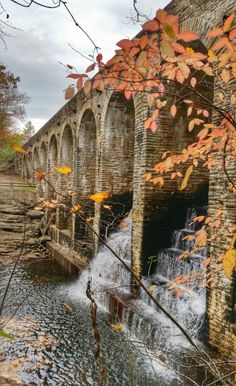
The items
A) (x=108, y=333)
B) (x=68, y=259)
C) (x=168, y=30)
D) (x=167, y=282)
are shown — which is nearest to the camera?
(x=168, y=30)

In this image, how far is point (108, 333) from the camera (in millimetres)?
6410

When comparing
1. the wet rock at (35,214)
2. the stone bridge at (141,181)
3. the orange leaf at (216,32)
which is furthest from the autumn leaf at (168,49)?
the wet rock at (35,214)

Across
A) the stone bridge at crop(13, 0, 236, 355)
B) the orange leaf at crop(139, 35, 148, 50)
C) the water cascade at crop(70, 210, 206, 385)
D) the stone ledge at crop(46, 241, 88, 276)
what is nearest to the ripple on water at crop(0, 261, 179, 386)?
the water cascade at crop(70, 210, 206, 385)

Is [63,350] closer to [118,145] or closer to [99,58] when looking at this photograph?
[99,58]

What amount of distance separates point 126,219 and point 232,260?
9013 mm

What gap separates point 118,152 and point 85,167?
2.72m

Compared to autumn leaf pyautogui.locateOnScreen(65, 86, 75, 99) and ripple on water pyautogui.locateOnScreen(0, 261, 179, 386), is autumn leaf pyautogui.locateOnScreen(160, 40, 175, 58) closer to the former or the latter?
autumn leaf pyautogui.locateOnScreen(65, 86, 75, 99)

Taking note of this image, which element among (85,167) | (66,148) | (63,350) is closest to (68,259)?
(85,167)

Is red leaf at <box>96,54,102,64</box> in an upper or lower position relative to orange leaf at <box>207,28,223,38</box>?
lower

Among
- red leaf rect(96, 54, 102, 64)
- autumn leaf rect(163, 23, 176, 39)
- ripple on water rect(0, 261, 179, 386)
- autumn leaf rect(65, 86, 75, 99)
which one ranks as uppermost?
red leaf rect(96, 54, 102, 64)

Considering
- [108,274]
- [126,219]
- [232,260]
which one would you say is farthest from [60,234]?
[232,260]

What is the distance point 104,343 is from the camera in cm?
594

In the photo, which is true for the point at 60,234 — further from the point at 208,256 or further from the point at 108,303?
the point at 208,256

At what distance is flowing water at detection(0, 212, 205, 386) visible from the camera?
4.86 m
